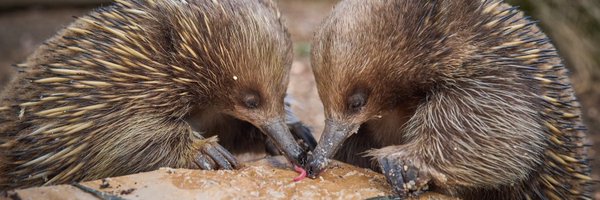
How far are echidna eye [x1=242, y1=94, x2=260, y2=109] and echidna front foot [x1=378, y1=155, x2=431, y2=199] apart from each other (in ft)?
2.24

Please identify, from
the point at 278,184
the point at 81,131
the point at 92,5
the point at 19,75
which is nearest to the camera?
the point at 278,184

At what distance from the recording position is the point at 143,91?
139 inches

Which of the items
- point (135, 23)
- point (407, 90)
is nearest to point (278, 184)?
point (407, 90)

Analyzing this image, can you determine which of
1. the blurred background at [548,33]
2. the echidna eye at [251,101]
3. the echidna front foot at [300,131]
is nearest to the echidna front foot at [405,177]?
the echidna eye at [251,101]

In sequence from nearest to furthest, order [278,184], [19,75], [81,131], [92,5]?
[278,184]
[81,131]
[19,75]
[92,5]

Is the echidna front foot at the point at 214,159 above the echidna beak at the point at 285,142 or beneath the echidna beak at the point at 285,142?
beneath

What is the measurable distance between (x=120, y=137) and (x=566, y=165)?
2.16 m

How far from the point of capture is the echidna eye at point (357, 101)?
3.47 m

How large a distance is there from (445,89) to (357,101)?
16.6 inches

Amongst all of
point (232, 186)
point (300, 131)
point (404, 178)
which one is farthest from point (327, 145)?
point (300, 131)

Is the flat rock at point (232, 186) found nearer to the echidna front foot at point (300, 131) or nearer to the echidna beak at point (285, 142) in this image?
the echidna beak at point (285, 142)

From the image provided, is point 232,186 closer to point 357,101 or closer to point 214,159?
point 214,159

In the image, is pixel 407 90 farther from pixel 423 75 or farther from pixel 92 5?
pixel 92 5

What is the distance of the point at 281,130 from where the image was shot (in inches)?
141
